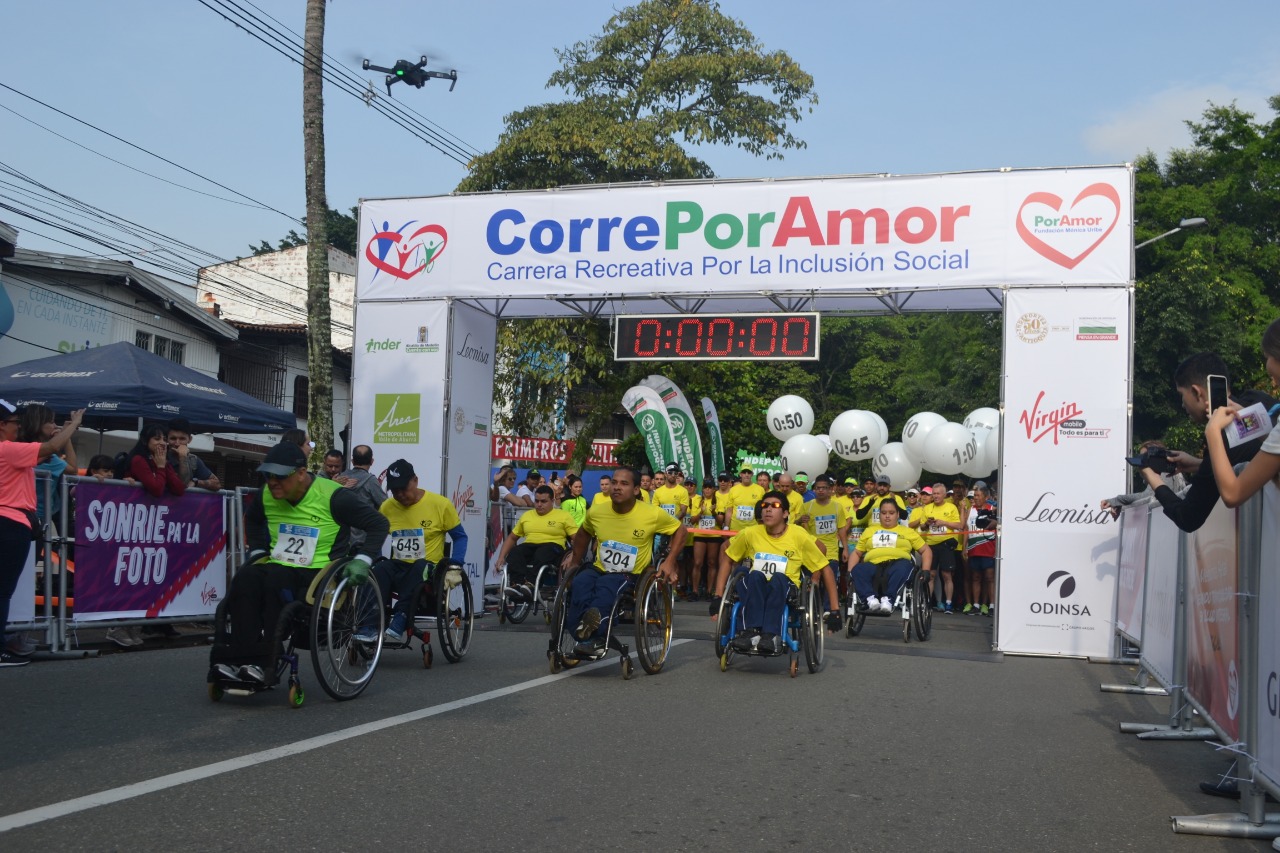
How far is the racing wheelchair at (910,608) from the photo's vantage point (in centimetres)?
1374

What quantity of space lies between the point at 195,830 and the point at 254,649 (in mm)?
2991

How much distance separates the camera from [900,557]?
1373 centimetres

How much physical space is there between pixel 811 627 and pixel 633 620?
61.9 inches

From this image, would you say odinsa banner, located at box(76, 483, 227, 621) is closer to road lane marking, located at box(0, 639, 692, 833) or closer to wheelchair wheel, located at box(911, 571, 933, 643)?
road lane marking, located at box(0, 639, 692, 833)

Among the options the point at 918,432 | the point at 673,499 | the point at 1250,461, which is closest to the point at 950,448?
the point at 918,432

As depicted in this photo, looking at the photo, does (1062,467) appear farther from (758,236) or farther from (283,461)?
(283,461)

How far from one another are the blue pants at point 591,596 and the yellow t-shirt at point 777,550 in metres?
1.29

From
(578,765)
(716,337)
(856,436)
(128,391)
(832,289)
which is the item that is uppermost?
(832,289)

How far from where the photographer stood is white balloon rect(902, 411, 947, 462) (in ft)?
93.6

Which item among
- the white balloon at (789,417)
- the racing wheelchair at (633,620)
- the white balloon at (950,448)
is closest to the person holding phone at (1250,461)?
the racing wheelchair at (633,620)

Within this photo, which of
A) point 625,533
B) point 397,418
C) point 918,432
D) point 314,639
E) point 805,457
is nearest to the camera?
point 314,639

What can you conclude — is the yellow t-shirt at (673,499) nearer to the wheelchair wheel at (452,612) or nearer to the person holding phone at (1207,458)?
the wheelchair wheel at (452,612)

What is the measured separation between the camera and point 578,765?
20.4ft

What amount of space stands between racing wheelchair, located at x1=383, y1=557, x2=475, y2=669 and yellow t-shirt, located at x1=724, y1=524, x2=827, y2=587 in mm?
2312
